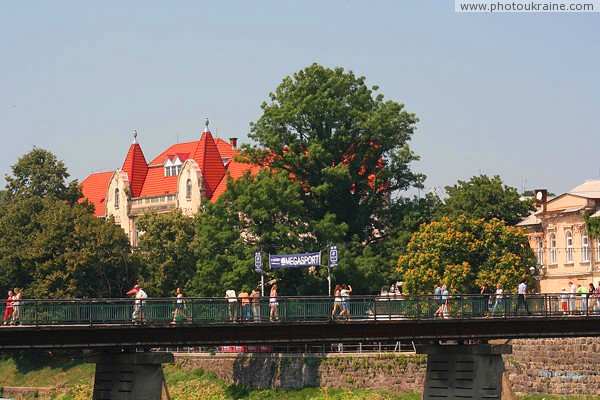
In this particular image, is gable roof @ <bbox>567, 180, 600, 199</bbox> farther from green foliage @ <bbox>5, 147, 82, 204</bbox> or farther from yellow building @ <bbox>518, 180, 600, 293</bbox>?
green foliage @ <bbox>5, 147, 82, 204</bbox>

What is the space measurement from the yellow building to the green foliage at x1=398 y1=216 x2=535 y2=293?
15.0 feet

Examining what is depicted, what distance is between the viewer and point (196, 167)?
14538 centimetres

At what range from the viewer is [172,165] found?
152 metres

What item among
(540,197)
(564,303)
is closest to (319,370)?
(564,303)

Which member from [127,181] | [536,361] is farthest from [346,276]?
[127,181]

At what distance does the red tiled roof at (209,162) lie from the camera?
146000mm

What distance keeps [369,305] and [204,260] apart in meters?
42.4

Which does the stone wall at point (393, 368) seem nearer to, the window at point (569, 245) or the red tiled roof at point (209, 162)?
the window at point (569, 245)

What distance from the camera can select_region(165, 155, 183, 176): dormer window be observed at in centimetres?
15150

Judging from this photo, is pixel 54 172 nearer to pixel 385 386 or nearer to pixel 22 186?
pixel 22 186

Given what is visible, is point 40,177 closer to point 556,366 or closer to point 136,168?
point 136,168

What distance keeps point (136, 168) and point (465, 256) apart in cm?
5932

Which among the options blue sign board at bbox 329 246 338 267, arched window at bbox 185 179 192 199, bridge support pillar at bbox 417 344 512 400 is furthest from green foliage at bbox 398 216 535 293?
arched window at bbox 185 179 192 199

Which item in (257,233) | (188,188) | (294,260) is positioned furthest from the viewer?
(188,188)
